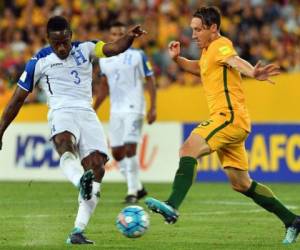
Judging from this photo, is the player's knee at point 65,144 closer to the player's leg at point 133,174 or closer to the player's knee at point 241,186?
the player's knee at point 241,186

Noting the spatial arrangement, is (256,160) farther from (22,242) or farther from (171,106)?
(22,242)

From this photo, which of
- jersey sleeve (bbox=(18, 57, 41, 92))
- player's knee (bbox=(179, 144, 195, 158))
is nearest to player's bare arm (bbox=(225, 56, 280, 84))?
player's knee (bbox=(179, 144, 195, 158))

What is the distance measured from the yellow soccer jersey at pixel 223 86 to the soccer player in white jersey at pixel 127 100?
5.50 m

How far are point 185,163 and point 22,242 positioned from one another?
6.01 ft

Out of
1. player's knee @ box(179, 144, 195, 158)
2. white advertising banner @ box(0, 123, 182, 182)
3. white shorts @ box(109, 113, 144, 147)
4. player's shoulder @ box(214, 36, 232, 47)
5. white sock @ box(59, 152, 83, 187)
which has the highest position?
player's shoulder @ box(214, 36, 232, 47)

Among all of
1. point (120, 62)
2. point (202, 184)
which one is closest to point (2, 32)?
point (202, 184)

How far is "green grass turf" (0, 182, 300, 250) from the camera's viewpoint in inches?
393

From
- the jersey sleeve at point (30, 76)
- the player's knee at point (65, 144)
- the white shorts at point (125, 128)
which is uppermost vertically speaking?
the jersey sleeve at point (30, 76)

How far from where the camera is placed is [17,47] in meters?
23.9

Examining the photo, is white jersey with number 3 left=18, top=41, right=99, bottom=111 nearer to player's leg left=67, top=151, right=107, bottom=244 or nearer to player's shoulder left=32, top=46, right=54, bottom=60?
player's shoulder left=32, top=46, right=54, bottom=60

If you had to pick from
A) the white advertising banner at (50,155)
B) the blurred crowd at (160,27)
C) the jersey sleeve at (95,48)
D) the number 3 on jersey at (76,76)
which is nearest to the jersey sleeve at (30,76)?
the number 3 on jersey at (76,76)

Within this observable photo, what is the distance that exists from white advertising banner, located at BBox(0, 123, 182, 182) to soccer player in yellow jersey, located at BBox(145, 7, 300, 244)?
9.46 m

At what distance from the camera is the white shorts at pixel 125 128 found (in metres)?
15.5

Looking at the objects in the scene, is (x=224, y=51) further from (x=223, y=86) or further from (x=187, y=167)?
(x=187, y=167)
